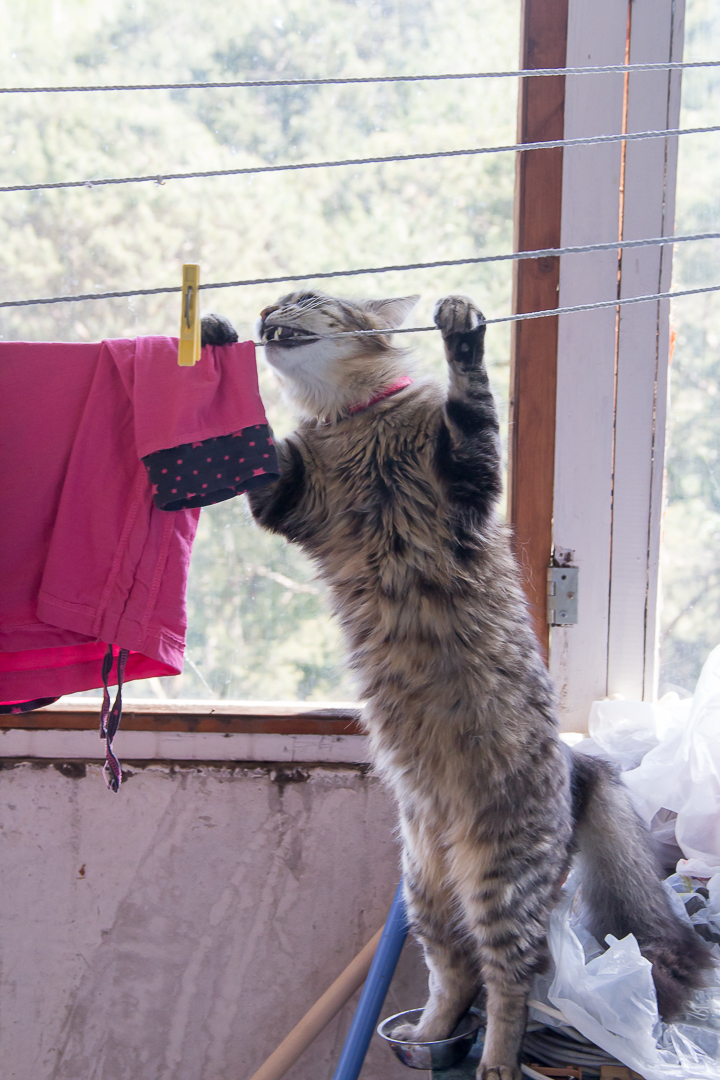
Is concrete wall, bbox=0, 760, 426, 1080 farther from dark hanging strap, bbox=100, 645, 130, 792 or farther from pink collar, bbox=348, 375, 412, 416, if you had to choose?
pink collar, bbox=348, 375, 412, 416

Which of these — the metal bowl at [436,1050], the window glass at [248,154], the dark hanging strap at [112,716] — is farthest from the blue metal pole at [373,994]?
the window glass at [248,154]

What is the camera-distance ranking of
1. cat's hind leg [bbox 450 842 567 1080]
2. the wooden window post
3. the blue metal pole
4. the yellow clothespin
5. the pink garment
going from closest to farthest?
1. the yellow clothespin
2. the pink garment
3. cat's hind leg [bbox 450 842 567 1080]
4. the blue metal pole
5. the wooden window post

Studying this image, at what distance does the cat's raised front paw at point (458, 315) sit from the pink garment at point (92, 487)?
0.95 feet

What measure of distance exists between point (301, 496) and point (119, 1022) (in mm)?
1321

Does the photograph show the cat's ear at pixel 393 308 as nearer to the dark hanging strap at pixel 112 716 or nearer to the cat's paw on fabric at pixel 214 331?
the cat's paw on fabric at pixel 214 331

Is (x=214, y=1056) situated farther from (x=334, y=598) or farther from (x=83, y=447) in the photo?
(x=83, y=447)

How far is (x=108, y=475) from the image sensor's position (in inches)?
43.0

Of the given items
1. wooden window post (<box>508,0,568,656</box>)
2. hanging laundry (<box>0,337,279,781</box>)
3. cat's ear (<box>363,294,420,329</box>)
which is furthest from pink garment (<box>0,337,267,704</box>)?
wooden window post (<box>508,0,568,656</box>)

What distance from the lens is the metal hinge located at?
172 centimetres

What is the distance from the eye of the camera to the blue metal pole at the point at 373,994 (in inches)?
51.6

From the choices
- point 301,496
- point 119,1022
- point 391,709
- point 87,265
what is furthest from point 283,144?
point 119,1022

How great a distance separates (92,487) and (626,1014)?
1.10 metres

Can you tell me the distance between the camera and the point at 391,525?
128 cm

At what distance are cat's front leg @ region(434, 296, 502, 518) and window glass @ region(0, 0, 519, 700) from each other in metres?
0.59
